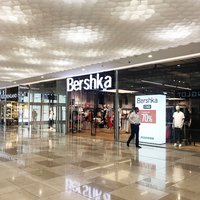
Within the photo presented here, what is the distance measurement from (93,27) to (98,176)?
334 cm

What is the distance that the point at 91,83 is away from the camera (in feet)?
39.6

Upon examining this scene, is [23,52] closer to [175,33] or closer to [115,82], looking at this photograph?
[115,82]

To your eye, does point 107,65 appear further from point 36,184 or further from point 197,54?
point 36,184

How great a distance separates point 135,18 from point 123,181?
331cm

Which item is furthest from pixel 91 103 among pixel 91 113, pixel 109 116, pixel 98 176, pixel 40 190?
pixel 40 190

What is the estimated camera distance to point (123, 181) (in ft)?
15.7

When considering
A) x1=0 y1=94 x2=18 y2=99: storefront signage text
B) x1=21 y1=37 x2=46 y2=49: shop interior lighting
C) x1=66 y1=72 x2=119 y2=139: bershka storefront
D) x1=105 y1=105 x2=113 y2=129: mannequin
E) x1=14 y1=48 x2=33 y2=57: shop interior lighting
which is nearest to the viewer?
x1=21 y1=37 x2=46 y2=49: shop interior lighting

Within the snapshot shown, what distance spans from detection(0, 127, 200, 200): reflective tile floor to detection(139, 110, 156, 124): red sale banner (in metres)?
2.32

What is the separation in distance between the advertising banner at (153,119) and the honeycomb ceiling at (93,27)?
254cm

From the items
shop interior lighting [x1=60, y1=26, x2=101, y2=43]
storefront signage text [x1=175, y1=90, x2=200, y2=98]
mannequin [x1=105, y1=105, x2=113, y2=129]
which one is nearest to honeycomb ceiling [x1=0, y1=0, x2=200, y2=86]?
shop interior lighting [x1=60, y1=26, x2=101, y2=43]

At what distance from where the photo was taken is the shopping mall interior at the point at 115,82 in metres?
4.40

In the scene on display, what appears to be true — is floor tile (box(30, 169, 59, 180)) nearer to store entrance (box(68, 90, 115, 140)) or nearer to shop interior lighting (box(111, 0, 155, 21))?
shop interior lighting (box(111, 0, 155, 21))

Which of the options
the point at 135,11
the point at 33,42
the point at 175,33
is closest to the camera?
the point at 135,11

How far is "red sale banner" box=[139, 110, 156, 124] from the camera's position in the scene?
987cm
